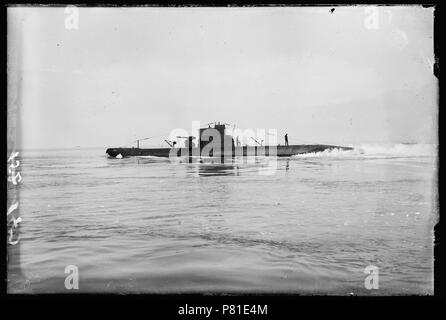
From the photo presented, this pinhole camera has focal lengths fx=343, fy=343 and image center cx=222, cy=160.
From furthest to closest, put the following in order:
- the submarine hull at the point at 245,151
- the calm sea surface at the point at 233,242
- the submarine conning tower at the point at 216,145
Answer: the submarine hull at the point at 245,151, the submarine conning tower at the point at 216,145, the calm sea surface at the point at 233,242

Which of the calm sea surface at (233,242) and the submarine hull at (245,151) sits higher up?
the submarine hull at (245,151)

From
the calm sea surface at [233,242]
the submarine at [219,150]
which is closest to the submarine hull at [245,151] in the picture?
the submarine at [219,150]

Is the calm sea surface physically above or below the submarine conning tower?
below

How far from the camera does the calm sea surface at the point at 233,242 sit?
486 centimetres

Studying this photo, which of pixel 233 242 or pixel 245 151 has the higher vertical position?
pixel 245 151

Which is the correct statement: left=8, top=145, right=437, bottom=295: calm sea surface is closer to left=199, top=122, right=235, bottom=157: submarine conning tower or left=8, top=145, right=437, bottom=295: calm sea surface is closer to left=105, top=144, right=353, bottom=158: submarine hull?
left=199, top=122, right=235, bottom=157: submarine conning tower

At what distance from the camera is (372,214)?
25.3 ft

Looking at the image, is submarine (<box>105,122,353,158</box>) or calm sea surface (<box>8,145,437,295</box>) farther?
submarine (<box>105,122,353,158</box>)

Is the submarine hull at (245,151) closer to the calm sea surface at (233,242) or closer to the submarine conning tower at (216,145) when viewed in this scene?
the submarine conning tower at (216,145)

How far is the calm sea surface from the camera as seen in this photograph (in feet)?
16.0

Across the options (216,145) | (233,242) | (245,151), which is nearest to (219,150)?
(216,145)

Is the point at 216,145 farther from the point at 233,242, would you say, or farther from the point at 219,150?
the point at 233,242

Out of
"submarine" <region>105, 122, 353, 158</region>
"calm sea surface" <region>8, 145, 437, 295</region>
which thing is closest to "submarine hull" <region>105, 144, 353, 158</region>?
"submarine" <region>105, 122, 353, 158</region>

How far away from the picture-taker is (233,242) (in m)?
6.09
